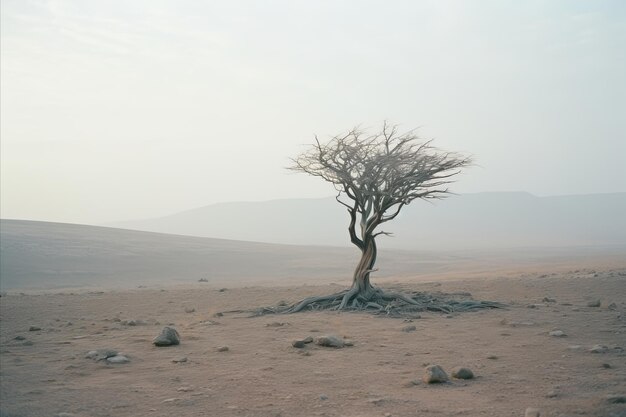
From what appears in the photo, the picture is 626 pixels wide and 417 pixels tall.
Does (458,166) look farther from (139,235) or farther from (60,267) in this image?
(139,235)

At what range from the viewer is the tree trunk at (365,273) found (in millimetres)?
15852

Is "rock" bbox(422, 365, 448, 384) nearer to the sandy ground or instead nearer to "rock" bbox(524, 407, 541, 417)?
the sandy ground

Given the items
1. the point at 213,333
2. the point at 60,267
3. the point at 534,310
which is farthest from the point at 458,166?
the point at 60,267

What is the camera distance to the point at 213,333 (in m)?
11.5

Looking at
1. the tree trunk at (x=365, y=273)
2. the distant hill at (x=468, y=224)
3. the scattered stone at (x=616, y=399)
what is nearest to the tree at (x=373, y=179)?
the tree trunk at (x=365, y=273)

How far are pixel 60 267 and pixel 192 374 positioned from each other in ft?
104

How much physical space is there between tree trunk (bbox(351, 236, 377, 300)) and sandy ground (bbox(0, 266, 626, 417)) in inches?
70.7

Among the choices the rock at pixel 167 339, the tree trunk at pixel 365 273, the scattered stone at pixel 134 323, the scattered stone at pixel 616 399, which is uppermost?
the tree trunk at pixel 365 273

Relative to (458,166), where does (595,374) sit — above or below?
below

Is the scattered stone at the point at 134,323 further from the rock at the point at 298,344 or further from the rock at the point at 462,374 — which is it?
the rock at the point at 462,374

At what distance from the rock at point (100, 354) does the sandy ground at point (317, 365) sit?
5.9 inches

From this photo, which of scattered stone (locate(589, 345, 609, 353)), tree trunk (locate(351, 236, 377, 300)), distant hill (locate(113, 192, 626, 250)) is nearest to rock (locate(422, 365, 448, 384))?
scattered stone (locate(589, 345, 609, 353))

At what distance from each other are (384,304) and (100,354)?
8.46 metres

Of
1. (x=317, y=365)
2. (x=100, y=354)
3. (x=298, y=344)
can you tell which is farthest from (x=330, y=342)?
(x=100, y=354)
